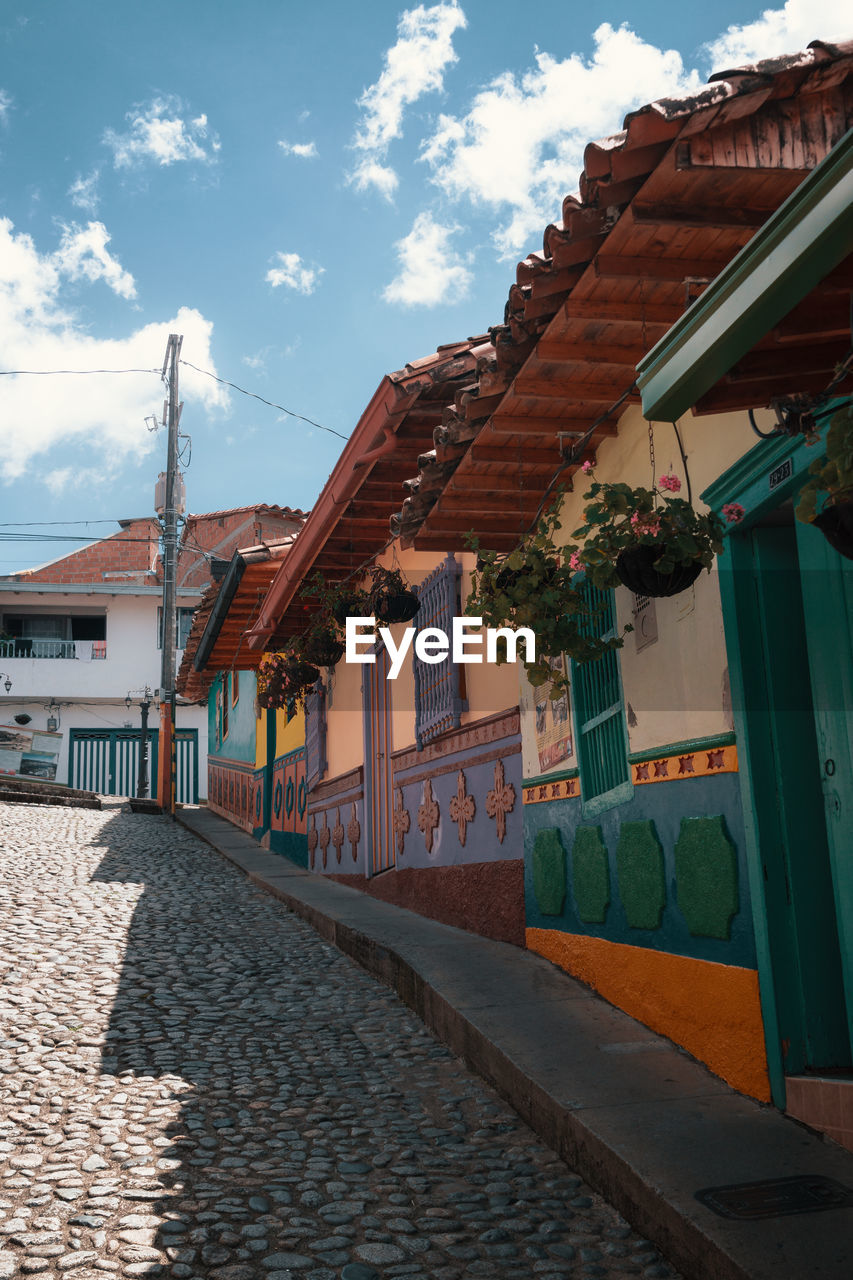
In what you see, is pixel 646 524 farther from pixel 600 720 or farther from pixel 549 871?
pixel 549 871

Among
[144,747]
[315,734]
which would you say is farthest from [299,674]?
[144,747]

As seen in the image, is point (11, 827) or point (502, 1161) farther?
point (11, 827)

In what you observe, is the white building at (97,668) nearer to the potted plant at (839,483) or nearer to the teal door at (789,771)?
the teal door at (789,771)

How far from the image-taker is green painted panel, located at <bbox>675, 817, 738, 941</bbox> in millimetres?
3877

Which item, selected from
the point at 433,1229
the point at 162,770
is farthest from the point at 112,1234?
the point at 162,770

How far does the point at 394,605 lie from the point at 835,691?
4711 millimetres

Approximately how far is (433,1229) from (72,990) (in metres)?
3.37

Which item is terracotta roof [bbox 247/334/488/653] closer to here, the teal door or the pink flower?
the pink flower

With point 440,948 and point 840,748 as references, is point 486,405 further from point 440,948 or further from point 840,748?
point 440,948

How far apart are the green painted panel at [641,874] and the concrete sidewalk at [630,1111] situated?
1.58 feet

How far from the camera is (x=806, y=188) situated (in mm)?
2158

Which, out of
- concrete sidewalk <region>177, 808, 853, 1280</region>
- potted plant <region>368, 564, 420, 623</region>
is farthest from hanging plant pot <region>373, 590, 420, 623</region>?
concrete sidewalk <region>177, 808, 853, 1280</region>

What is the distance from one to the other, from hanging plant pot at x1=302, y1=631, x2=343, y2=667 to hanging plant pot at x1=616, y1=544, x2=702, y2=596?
598 cm

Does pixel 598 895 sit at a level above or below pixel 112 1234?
above
